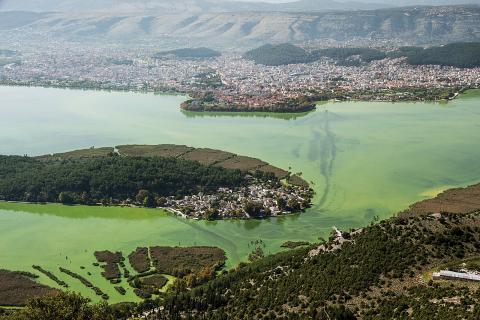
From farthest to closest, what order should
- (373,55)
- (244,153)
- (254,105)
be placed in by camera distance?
(373,55)
(254,105)
(244,153)

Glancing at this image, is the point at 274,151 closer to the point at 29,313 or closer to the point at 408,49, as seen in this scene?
the point at 29,313

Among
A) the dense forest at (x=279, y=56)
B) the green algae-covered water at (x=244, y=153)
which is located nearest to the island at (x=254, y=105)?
the green algae-covered water at (x=244, y=153)

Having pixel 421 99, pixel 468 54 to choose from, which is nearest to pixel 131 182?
pixel 421 99

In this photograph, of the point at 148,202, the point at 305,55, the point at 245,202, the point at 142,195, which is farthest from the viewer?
the point at 305,55

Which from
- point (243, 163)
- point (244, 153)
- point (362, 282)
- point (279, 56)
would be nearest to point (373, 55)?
point (279, 56)

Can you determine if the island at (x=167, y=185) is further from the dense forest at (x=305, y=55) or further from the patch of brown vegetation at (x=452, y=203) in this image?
the dense forest at (x=305, y=55)

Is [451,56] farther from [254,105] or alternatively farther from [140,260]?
[140,260]

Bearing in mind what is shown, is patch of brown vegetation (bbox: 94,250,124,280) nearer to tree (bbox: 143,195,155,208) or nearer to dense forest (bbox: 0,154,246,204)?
tree (bbox: 143,195,155,208)

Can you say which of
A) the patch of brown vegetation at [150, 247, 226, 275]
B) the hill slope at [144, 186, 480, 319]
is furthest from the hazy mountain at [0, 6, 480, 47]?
the hill slope at [144, 186, 480, 319]
